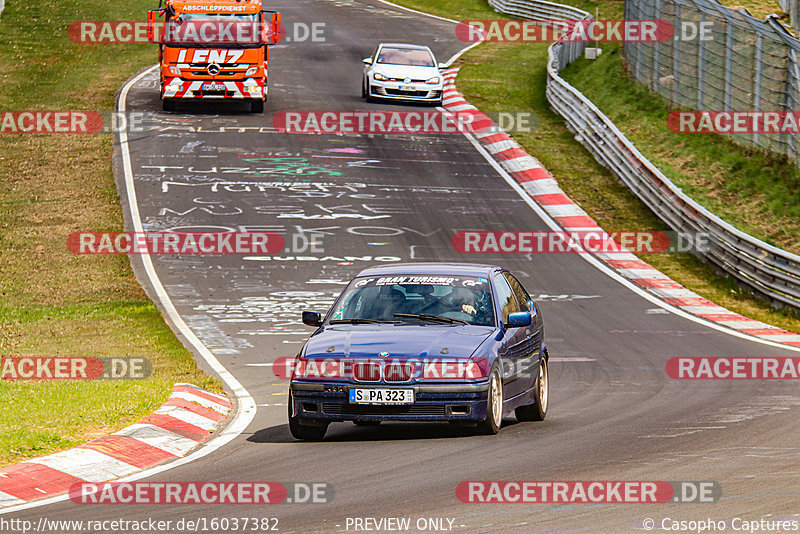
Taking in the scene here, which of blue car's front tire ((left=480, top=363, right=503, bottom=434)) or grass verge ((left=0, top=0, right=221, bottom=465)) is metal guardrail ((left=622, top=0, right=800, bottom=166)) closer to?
grass verge ((left=0, top=0, right=221, bottom=465))

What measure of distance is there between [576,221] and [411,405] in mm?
15320

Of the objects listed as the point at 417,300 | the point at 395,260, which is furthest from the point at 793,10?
the point at 417,300

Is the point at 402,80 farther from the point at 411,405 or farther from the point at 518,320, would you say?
the point at 411,405

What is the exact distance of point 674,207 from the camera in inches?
926

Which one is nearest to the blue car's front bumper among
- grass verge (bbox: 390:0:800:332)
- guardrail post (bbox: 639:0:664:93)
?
grass verge (bbox: 390:0:800:332)

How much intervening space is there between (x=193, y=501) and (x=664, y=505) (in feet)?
9.51

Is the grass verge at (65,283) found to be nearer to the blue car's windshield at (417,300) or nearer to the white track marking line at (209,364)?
the white track marking line at (209,364)

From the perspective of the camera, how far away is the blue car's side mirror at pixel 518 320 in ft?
34.0

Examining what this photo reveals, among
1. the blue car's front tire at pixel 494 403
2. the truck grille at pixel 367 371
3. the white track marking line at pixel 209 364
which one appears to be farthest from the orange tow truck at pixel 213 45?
the truck grille at pixel 367 371

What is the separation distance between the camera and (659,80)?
31.1m

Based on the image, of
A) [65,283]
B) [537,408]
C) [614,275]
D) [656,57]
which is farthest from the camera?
[656,57]

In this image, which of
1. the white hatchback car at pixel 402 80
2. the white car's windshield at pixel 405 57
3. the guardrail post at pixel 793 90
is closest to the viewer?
the guardrail post at pixel 793 90

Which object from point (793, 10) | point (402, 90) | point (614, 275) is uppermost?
point (793, 10)

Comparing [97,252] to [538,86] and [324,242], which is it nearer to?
[324,242]
